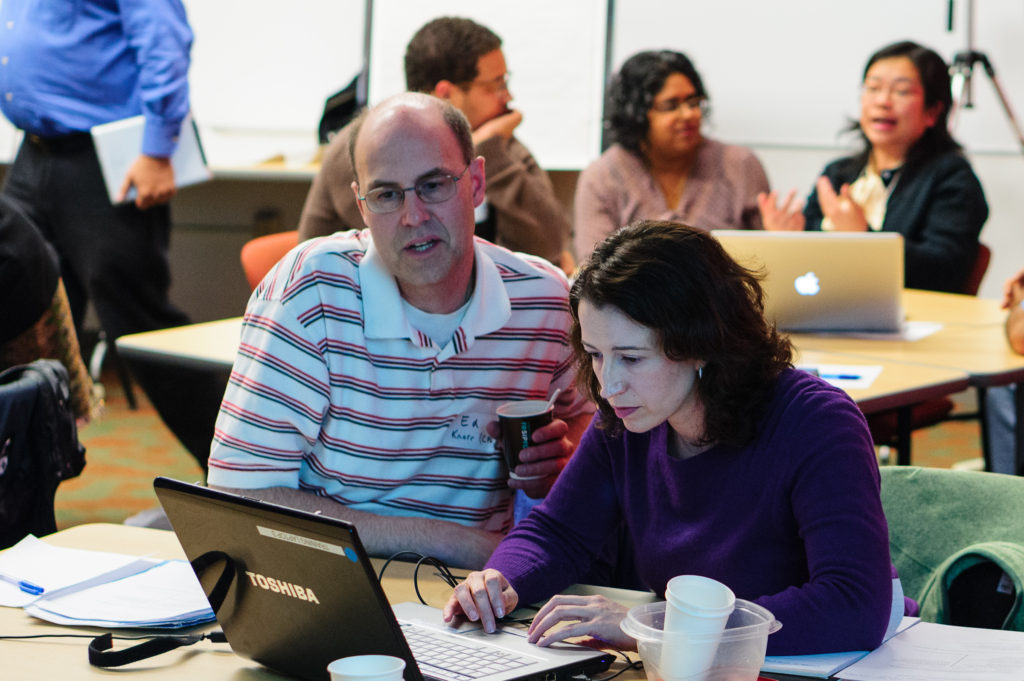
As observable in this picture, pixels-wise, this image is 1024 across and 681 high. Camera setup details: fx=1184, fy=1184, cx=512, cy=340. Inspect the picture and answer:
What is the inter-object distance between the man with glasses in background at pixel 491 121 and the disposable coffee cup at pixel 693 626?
2.29 m

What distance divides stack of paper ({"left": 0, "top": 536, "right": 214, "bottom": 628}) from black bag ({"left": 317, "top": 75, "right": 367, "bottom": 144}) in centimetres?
339

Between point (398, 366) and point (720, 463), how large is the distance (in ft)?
1.98

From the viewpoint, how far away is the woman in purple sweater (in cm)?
132

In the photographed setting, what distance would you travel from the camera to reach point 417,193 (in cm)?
185

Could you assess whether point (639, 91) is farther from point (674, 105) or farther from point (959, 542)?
point (959, 542)

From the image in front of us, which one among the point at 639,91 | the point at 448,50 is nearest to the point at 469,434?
the point at 448,50

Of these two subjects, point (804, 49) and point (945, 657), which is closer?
point (945, 657)

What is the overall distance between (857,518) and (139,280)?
3199mm

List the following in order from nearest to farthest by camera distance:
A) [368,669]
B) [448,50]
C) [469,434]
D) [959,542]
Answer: [368,669], [959,542], [469,434], [448,50]

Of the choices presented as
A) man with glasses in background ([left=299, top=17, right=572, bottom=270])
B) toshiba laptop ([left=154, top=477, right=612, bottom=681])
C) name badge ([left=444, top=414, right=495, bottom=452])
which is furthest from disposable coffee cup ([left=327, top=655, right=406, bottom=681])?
man with glasses in background ([left=299, top=17, right=572, bottom=270])

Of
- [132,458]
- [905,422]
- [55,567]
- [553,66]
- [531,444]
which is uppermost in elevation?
[553,66]

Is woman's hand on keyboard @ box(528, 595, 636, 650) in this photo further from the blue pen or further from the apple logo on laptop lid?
the apple logo on laptop lid

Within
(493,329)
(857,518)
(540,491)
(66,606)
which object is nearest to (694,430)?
(857,518)

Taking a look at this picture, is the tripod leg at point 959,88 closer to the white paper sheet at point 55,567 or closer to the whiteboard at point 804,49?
the whiteboard at point 804,49
